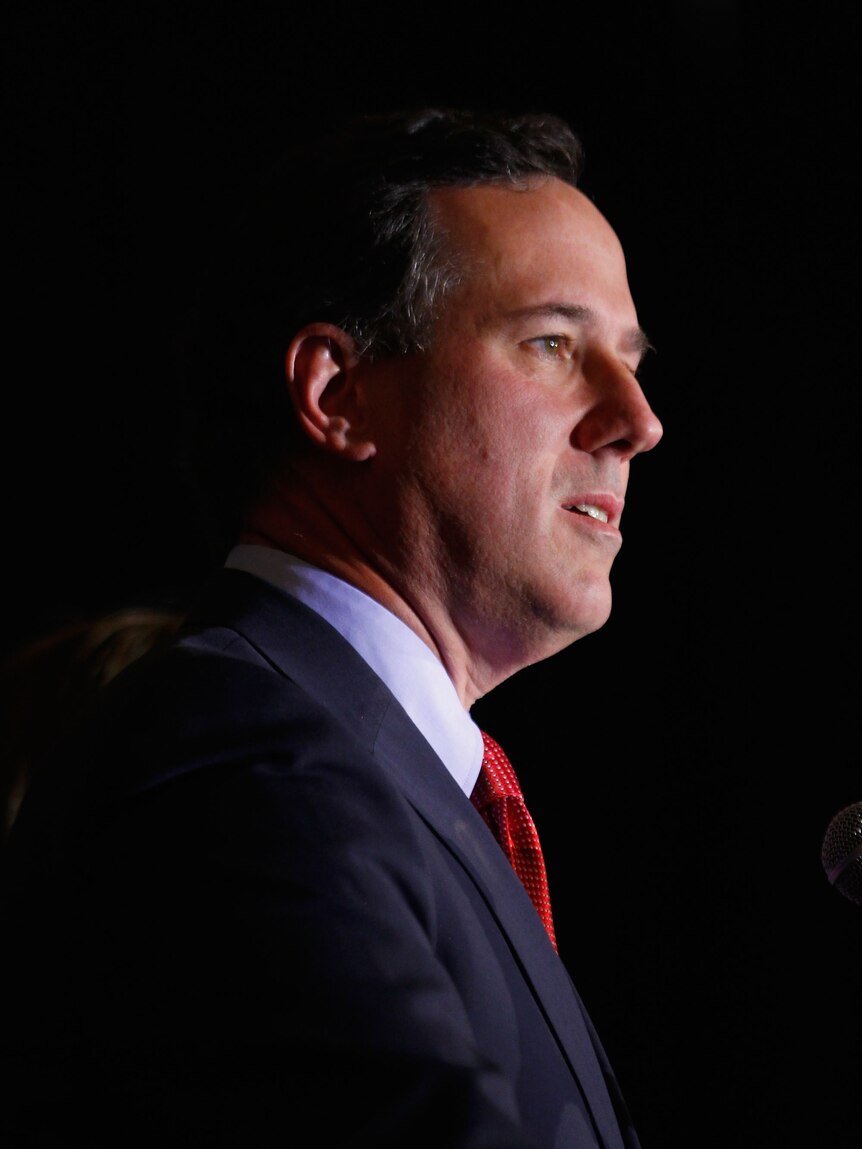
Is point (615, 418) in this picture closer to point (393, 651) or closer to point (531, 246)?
point (531, 246)

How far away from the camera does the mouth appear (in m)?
1.52

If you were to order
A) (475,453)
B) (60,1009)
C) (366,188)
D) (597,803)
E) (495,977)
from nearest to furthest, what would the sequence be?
(60,1009) → (495,977) → (475,453) → (366,188) → (597,803)

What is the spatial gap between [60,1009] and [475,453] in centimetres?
80

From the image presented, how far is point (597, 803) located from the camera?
2896 mm

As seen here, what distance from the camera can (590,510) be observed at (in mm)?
1535

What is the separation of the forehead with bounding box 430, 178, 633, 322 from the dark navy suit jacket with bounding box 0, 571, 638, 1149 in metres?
0.64

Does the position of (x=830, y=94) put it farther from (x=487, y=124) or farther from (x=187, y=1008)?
(x=187, y=1008)

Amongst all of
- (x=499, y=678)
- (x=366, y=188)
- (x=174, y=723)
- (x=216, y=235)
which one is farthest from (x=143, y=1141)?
(x=216, y=235)

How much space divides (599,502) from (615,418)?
4.2 inches

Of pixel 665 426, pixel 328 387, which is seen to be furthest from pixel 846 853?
pixel 665 426

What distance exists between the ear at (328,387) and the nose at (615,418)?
278mm

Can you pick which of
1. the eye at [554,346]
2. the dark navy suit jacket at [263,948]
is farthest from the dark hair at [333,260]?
the dark navy suit jacket at [263,948]

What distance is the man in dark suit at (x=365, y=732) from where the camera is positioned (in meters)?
0.83

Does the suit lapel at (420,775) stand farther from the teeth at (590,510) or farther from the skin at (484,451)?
the teeth at (590,510)
